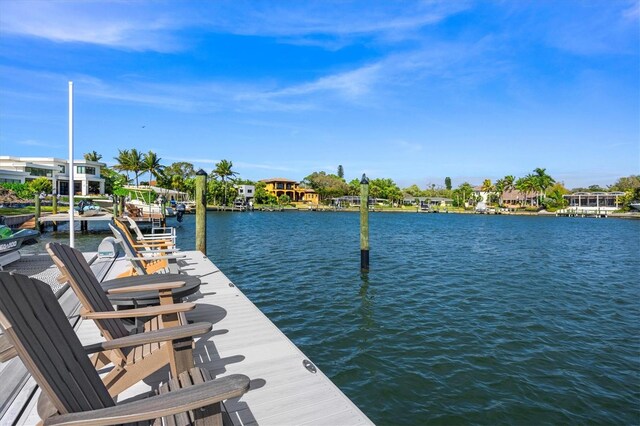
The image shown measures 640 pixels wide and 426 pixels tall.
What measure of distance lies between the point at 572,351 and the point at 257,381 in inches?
305

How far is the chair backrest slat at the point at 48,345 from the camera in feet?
Result: 6.24

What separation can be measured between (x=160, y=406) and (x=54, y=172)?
75.0 metres

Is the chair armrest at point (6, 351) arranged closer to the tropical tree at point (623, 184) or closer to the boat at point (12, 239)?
the boat at point (12, 239)

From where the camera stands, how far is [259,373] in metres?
4.07

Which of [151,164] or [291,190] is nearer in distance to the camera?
[151,164]

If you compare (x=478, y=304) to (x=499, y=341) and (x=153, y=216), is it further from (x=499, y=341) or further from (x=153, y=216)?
(x=153, y=216)

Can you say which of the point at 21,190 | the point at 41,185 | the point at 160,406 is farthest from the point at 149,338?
the point at 41,185

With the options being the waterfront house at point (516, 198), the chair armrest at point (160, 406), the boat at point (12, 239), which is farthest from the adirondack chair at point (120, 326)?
the waterfront house at point (516, 198)

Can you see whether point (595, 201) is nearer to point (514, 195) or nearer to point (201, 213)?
point (514, 195)

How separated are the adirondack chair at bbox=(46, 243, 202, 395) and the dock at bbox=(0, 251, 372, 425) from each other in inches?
22.5

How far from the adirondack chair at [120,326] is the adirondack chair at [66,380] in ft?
2.31

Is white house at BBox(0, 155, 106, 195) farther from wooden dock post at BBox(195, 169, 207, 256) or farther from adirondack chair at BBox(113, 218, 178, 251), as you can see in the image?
adirondack chair at BBox(113, 218, 178, 251)

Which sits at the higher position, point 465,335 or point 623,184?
point 623,184

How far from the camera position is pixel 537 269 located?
60.9ft
